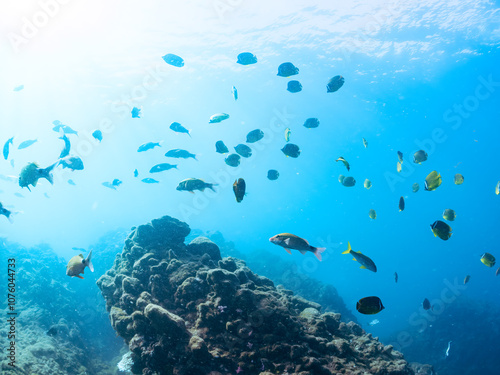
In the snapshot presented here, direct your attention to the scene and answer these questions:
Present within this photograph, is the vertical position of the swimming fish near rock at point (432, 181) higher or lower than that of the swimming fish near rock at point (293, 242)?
higher

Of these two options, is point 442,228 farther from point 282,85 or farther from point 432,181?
point 282,85

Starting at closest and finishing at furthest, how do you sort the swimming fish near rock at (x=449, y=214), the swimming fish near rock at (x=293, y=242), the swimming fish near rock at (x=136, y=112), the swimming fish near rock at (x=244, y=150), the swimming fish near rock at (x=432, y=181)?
the swimming fish near rock at (x=293, y=242) < the swimming fish near rock at (x=432, y=181) < the swimming fish near rock at (x=449, y=214) < the swimming fish near rock at (x=244, y=150) < the swimming fish near rock at (x=136, y=112)

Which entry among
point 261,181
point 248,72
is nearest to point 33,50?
point 248,72

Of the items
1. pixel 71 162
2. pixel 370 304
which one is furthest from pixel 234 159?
pixel 370 304

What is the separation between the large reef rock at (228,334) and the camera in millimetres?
4266

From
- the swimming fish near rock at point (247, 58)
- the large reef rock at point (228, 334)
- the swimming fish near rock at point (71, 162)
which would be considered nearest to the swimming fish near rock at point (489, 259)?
the large reef rock at point (228, 334)

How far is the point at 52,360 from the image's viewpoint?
28.5ft

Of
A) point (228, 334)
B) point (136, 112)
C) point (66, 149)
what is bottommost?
point (228, 334)

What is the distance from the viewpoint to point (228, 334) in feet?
15.5

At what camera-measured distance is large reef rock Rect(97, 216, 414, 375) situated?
4.27 m

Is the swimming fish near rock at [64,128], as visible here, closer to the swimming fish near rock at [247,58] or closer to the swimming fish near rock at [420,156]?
the swimming fish near rock at [247,58]

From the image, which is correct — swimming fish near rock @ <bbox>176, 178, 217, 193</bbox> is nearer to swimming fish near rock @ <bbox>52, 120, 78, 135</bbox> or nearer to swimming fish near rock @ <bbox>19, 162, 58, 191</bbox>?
swimming fish near rock @ <bbox>19, 162, 58, 191</bbox>

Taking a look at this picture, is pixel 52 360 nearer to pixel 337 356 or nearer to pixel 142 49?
pixel 337 356

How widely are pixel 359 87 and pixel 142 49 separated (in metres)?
30.2
